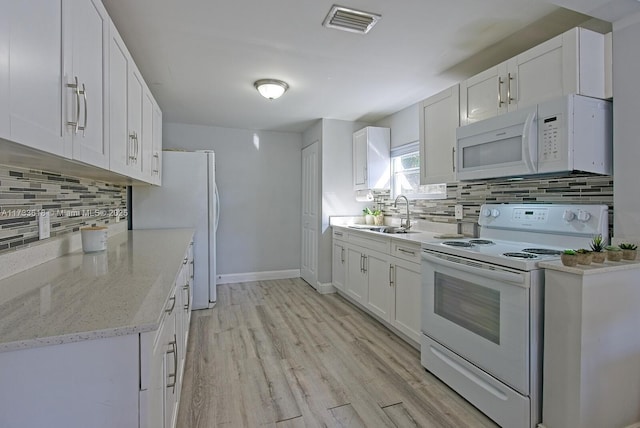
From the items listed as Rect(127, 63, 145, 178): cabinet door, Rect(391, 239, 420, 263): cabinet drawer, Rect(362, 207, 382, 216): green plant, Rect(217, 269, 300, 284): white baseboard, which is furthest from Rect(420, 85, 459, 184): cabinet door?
Rect(217, 269, 300, 284): white baseboard

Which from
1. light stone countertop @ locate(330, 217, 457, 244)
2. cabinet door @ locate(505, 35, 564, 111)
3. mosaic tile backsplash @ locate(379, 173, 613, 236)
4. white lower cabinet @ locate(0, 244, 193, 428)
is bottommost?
white lower cabinet @ locate(0, 244, 193, 428)

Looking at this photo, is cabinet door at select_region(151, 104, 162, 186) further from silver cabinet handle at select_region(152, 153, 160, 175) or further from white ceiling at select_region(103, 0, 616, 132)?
white ceiling at select_region(103, 0, 616, 132)

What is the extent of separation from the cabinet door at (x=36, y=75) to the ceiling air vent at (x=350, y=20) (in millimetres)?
1341

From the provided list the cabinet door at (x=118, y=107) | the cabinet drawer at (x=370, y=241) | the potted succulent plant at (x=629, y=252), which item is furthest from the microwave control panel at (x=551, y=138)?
the cabinet door at (x=118, y=107)

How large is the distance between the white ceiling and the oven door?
4.79 ft

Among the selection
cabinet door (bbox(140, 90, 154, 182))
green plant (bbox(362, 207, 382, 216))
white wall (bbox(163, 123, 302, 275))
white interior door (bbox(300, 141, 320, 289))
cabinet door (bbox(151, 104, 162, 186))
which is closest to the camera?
cabinet door (bbox(140, 90, 154, 182))

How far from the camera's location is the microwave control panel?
1.75 m

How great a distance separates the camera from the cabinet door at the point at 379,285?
9.53 ft

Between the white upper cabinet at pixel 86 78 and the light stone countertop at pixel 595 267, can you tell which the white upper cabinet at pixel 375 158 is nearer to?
the light stone countertop at pixel 595 267

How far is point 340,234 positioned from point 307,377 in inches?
77.4

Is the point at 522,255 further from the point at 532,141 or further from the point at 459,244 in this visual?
the point at 532,141

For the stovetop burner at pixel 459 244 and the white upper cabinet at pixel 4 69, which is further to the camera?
the stovetop burner at pixel 459 244

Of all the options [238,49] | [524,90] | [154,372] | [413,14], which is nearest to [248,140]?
[238,49]

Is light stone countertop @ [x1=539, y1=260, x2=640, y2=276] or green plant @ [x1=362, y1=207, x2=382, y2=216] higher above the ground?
green plant @ [x1=362, y1=207, x2=382, y2=216]
